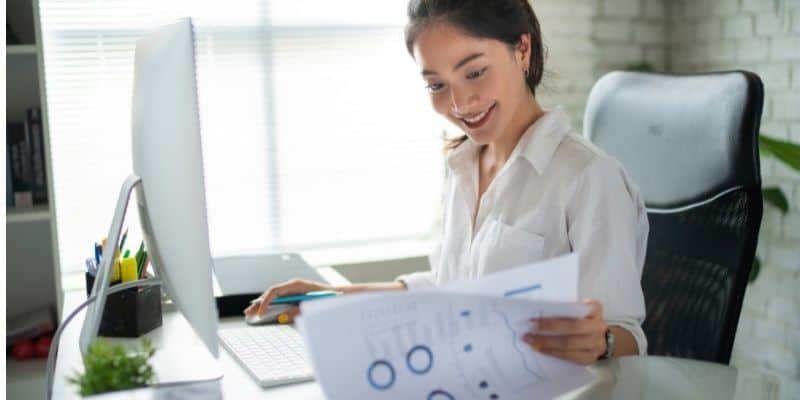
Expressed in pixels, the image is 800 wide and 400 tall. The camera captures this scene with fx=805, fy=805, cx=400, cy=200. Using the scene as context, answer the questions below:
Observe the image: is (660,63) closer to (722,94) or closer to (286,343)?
(722,94)

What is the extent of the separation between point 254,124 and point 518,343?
6.21 feet

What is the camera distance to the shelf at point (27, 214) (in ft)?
6.84

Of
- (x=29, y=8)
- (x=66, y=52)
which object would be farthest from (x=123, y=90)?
(x=29, y=8)

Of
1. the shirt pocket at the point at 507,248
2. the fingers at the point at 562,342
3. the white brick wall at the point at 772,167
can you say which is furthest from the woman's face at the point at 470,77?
the white brick wall at the point at 772,167

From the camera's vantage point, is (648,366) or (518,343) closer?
(518,343)

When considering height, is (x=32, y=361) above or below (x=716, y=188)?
below

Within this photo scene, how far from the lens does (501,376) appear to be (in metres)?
0.82

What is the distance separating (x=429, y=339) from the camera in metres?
0.76

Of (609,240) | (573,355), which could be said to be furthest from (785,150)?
(573,355)

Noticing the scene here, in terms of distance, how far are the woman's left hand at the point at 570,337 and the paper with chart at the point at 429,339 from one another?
1cm

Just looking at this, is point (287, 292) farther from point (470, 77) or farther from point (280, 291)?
point (470, 77)

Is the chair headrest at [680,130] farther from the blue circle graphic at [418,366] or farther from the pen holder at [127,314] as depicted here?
the pen holder at [127,314]

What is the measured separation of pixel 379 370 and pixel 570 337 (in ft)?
0.72

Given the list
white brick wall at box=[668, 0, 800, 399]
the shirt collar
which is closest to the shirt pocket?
the shirt collar
